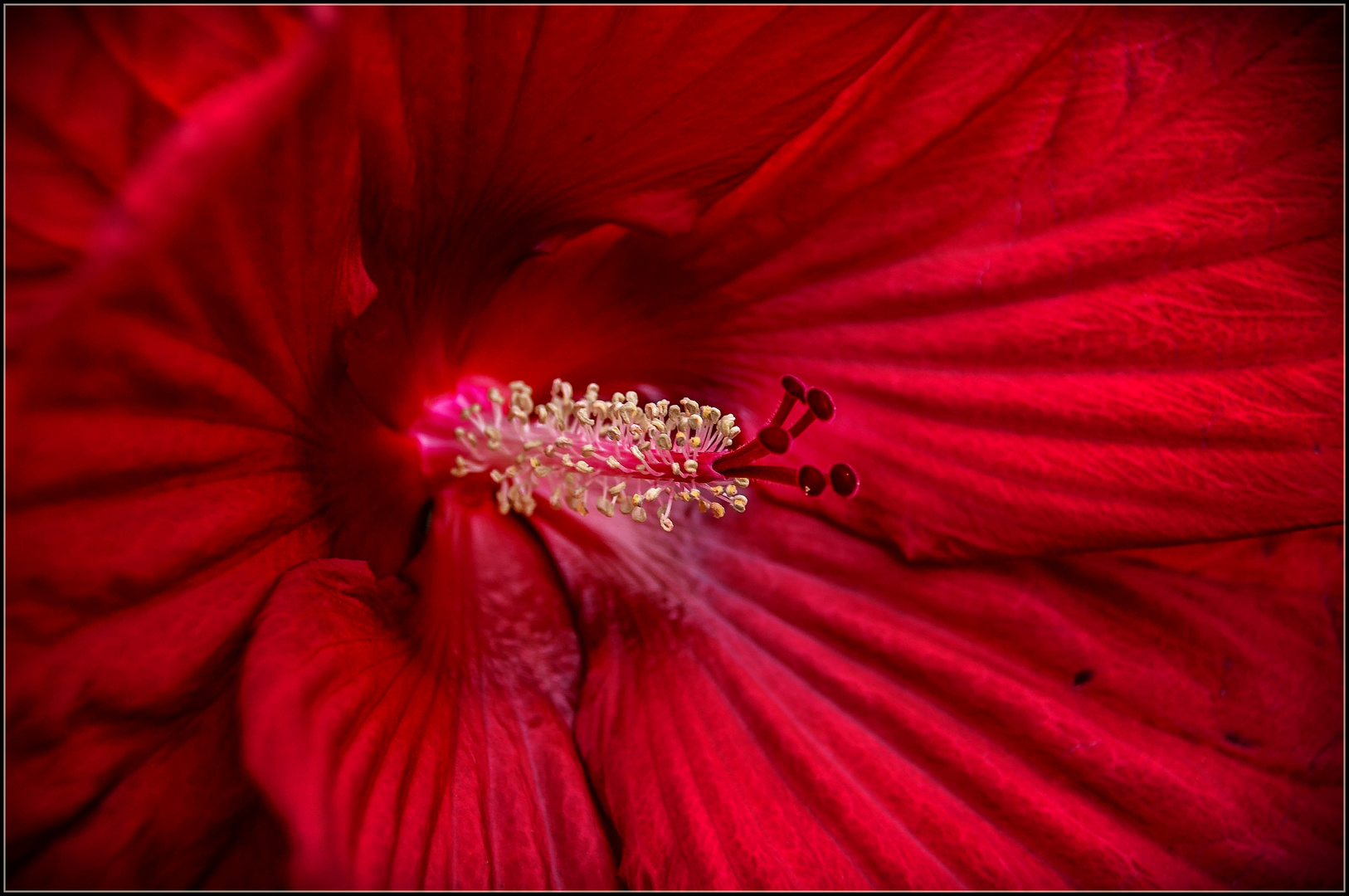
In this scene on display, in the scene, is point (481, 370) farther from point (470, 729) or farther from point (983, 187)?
point (983, 187)

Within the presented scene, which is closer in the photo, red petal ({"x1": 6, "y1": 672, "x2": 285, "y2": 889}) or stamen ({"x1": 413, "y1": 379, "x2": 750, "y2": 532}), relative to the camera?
red petal ({"x1": 6, "y1": 672, "x2": 285, "y2": 889})

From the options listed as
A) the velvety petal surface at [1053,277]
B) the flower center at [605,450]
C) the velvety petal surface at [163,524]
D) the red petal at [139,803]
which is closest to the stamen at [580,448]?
the flower center at [605,450]

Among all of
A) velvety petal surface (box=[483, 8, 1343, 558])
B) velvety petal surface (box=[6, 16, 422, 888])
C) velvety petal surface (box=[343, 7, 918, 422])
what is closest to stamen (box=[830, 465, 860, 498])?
velvety petal surface (box=[483, 8, 1343, 558])

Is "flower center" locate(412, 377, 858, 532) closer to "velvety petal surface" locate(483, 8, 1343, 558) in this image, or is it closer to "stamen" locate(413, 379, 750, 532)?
"stamen" locate(413, 379, 750, 532)

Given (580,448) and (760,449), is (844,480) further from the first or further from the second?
(580,448)

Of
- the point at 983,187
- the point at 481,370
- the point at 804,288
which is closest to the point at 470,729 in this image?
the point at 481,370

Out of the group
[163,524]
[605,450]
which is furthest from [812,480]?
[163,524]

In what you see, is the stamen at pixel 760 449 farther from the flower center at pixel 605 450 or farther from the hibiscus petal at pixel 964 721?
the hibiscus petal at pixel 964 721
